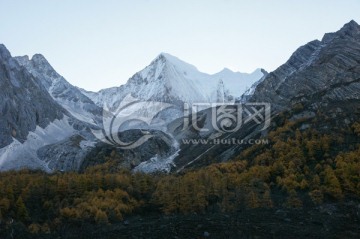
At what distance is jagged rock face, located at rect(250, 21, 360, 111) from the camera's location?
154 metres

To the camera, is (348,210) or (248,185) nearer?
(348,210)

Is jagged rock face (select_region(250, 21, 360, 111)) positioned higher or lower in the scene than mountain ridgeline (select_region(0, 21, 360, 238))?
higher

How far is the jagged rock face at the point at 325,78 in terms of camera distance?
15412 cm

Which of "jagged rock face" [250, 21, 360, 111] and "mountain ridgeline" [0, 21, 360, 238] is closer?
"mountain ridgeline" [0, 21, 360, 238]

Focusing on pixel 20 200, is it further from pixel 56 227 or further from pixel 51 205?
pixel 56 227

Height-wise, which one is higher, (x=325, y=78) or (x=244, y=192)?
(x=325, y=78)

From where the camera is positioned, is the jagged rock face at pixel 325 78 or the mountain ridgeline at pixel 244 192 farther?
the jagged rock face at pixel 325 78

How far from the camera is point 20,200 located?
9469 cm

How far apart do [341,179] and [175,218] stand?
1414 inches

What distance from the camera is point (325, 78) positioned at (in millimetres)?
170125

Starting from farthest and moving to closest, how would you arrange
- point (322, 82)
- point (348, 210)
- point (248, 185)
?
point (322, 82) < point (248, 185) < point (348, 210)

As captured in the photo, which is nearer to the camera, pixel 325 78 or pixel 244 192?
pixel 244 192

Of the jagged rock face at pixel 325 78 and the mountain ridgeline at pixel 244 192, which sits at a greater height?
the jagged rock face at pixel 325 78

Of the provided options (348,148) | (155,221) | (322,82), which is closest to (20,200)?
(155,221)
